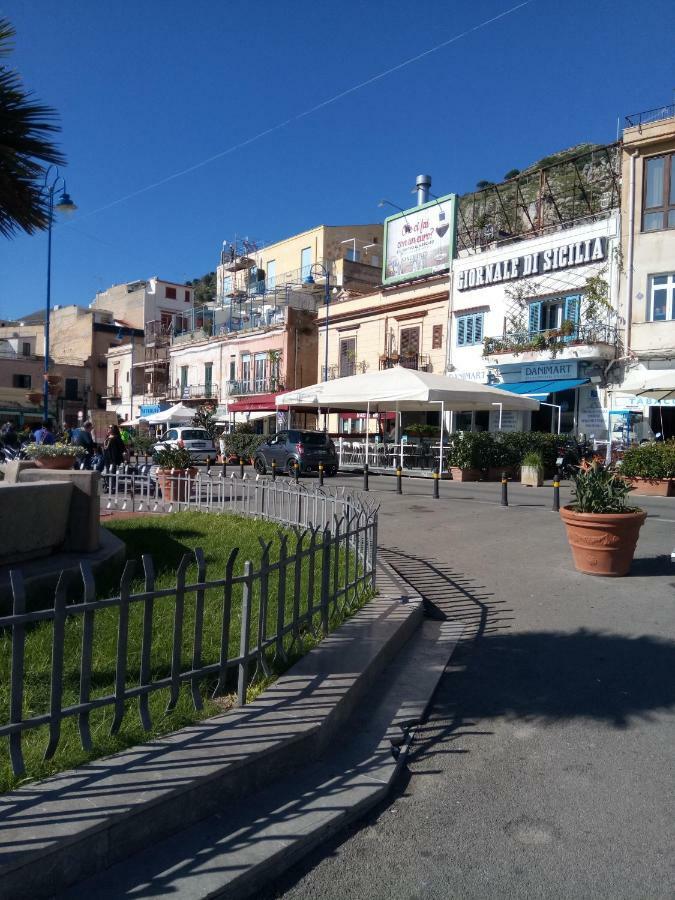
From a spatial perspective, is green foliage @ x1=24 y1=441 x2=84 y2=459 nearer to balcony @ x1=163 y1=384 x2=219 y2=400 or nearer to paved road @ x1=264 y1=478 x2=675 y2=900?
paved road @ x1=264 y1=478 x2=675 y2=900

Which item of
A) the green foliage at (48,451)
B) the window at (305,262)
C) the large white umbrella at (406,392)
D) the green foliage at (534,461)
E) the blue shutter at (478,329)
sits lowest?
the green foliage at (534,461)

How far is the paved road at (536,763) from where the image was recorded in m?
2.70

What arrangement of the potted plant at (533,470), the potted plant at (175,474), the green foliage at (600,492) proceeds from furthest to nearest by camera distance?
the potted plant at (533,470) < the potted plant at (175,474) < the green foliage at (600,492)

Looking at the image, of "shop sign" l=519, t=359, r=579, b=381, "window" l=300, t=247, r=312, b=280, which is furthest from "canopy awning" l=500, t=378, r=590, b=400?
"window" l=300, t=247, r=312, b=280

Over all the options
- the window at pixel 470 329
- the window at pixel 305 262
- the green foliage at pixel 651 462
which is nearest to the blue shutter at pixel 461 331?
the window at pixel 470 329

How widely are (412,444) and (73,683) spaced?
799 inches

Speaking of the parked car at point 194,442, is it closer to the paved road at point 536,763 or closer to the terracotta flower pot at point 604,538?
the terracotta flower pot at point 604,538

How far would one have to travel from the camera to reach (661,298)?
76.1 feet

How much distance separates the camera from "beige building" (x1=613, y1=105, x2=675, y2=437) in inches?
901

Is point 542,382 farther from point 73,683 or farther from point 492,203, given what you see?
point 73,683

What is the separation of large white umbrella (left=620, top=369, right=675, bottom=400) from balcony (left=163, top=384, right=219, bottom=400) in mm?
28027

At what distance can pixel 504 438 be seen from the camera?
2177 cm

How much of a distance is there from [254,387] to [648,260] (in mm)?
23349

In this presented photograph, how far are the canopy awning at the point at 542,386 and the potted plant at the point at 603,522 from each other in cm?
1708
